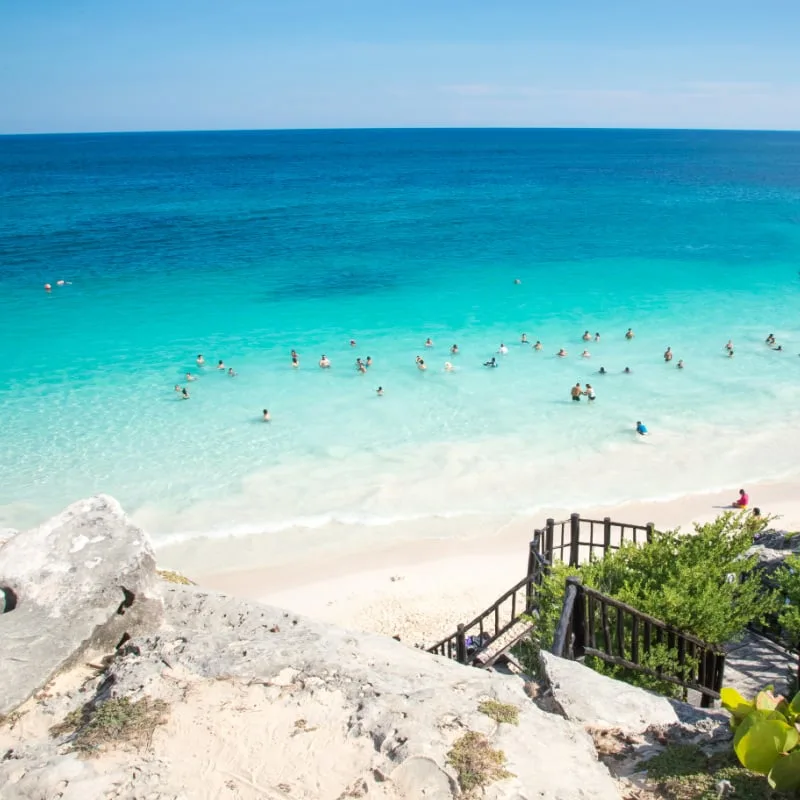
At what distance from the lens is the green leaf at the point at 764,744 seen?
540 centimetres

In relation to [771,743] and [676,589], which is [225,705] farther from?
[676,589]

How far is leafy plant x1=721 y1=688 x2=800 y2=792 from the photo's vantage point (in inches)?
208

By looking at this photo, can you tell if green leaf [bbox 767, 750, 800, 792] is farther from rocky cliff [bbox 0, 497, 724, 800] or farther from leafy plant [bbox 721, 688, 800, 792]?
rocky cliff [bbox 0, 497, 724, 800]

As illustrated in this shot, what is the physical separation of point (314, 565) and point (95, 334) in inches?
959

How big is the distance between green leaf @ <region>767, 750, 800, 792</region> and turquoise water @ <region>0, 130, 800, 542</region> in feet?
53.5

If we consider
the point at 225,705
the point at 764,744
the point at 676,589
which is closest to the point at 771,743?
the point at 764,744

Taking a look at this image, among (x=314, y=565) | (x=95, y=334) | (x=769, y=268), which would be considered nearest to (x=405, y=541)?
(x=314, y=565)

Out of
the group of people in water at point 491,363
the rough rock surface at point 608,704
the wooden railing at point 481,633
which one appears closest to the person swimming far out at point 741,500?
the group of people in water at point 491,363

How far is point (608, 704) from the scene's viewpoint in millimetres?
7500

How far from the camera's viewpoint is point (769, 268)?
52031mm

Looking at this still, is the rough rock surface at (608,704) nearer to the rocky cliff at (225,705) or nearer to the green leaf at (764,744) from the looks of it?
the rocky cliff at (225,705)

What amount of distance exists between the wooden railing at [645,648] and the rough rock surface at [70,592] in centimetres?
516

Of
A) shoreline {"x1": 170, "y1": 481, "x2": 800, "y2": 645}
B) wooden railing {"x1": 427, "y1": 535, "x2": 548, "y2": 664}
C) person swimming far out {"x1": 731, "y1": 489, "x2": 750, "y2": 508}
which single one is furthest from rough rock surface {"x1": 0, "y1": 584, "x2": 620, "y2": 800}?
person swimming far out {"x1": 731, "y1": 489, "x2": 750, "y2": 508}

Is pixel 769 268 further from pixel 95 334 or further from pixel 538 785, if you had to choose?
pixel 538 785
